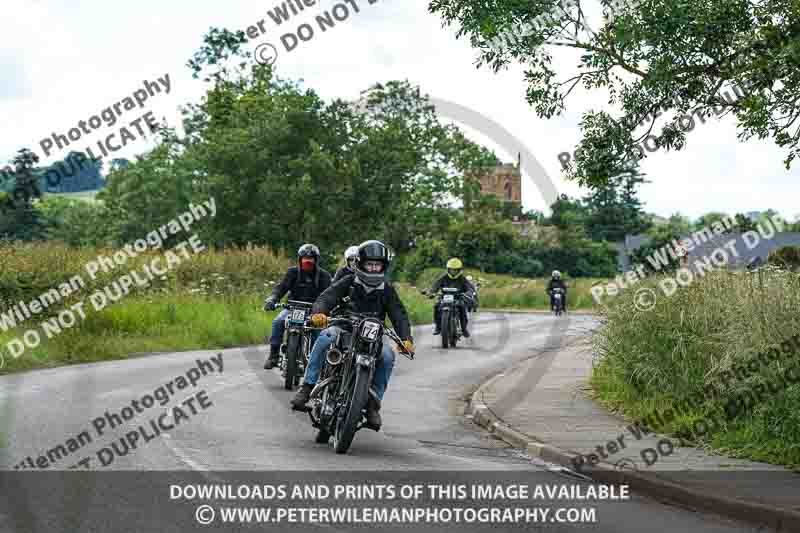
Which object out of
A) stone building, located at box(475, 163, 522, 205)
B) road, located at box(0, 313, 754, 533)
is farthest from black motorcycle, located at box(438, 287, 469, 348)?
stone building, located at box(475, 163, 522, 205)

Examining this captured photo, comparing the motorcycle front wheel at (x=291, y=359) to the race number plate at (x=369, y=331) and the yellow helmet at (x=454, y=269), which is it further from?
the yellow helmet at (x=454, y=269)

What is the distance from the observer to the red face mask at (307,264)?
16812 mm

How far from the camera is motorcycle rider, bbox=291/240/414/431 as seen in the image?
38.3ft

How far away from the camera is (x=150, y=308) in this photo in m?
28.9

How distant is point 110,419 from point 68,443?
6.72 feet

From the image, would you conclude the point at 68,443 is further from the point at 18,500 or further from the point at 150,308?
the point at 150,308

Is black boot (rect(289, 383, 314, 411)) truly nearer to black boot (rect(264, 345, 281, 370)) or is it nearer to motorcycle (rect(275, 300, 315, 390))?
motorcycle (rect(275, 300, 315, 390))

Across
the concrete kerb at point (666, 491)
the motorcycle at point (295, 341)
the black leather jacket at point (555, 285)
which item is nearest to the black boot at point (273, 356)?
the motorcycle at point (295, 341)

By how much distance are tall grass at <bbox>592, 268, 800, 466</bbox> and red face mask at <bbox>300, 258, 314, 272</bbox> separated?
4.21 meters

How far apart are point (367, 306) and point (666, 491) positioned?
148 inches

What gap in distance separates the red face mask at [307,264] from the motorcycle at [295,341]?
0.50 m

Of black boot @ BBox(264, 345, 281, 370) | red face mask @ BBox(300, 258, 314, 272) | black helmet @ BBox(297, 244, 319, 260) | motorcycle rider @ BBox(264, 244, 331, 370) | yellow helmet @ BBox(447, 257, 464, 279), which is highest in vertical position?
yellow helmet @ BBox(447, 257, 464, 279)

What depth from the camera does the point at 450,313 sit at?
27016 millimetres

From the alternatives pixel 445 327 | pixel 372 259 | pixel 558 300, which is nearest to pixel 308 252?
pixel 372 259
